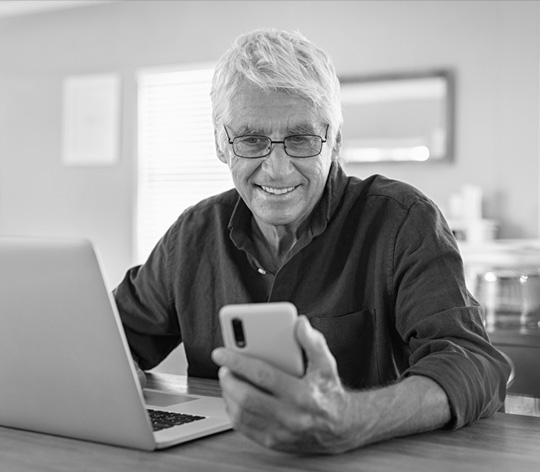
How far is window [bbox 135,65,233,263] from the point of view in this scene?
5879 mm

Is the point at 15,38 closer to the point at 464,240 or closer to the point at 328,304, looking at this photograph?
the point at 464,240

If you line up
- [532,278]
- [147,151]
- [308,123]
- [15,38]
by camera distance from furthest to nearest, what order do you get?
[15,38]
[147,151]
[532,278]
[308,123]

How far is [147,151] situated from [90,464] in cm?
519

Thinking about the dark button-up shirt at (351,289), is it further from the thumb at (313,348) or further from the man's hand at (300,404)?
the thumb at (313,348)

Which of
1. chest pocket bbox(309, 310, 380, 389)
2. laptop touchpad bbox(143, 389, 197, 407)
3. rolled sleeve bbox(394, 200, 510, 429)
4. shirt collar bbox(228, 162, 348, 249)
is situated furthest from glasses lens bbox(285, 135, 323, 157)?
laptop touchpad bbox(143, 389, 197, 407)

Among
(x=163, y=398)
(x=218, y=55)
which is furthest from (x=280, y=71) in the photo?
(x=218, y=55)

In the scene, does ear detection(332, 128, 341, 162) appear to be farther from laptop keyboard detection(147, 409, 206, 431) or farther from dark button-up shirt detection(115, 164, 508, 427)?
laptop keyboard detection(147, 409, 206, 431)

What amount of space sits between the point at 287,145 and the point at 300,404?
0.77 m

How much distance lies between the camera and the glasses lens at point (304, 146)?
1.65 meters

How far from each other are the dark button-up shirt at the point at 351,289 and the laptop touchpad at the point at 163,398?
0.96 feet

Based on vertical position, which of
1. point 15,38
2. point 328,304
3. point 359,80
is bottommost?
point 328,304

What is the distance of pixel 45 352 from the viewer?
114 cm

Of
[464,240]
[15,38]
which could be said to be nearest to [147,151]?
[15,38]

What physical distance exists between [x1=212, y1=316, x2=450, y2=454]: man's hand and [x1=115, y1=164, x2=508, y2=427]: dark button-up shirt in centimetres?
23
